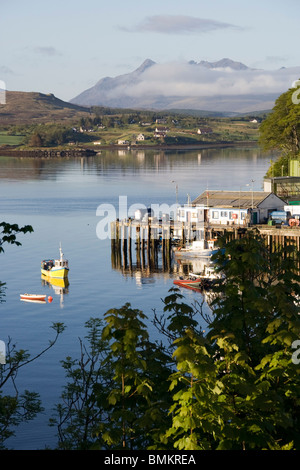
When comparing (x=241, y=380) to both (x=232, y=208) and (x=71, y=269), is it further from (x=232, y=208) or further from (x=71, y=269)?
(x=232, y=208)

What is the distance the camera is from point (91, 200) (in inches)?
4582

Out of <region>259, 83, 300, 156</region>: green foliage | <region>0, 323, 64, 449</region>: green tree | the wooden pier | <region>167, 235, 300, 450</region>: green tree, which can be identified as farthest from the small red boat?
<region>259, 83, 300, 156</region>: green foliage

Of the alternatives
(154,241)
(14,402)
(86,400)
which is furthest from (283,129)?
(86,400)

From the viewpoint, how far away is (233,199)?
7294cm

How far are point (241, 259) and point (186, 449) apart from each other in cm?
471

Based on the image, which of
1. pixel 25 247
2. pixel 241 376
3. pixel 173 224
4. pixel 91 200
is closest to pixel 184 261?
pixel 173 224

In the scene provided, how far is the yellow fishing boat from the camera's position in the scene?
198ft

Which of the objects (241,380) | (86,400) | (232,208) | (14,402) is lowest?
(14,402)

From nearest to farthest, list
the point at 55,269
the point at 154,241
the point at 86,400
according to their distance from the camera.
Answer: the point at 86,400, the point at 55,269, the point at 154,241

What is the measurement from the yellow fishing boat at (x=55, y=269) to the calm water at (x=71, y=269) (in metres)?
0.92

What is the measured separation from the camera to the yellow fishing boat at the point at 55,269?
6025 cm

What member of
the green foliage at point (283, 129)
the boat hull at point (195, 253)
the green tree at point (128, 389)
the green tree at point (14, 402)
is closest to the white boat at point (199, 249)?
the boat hull at point (195, 253)

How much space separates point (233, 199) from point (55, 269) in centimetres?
2157

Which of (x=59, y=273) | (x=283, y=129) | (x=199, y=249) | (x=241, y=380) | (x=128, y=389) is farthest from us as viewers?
(x=283, y=129)
